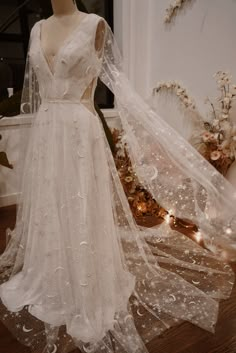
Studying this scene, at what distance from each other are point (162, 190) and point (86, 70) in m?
0.60

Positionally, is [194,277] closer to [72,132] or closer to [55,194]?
[55,194]

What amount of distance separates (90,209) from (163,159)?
37 cm

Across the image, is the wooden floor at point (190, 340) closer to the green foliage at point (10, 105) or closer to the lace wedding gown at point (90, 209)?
the lace wedding gown at point (90, 209)

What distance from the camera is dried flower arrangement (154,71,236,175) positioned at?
78.2 inches

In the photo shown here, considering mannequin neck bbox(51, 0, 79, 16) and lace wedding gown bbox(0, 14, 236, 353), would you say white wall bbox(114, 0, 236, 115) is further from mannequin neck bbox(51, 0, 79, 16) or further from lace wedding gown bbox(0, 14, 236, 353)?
mannequin neck bbox(51, 0, 79, 16)

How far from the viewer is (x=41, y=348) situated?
1047mm

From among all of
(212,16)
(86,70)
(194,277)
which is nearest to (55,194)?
(86,70)

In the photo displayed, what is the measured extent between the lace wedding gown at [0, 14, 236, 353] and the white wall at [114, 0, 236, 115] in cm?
116

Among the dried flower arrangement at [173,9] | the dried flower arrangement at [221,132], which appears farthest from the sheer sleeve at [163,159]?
the dried flower arrangement at [173,9]

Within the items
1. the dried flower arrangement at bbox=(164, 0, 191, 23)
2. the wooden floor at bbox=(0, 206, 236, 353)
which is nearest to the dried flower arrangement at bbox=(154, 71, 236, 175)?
the dried flower arrangement at bbox=(164, 0, 191, 23)

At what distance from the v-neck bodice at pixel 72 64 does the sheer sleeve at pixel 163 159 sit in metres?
0.10

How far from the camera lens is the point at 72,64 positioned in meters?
0.98

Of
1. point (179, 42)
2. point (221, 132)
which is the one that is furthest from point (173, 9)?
point (221, 132)

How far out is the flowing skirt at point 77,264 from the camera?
105 centimetres
